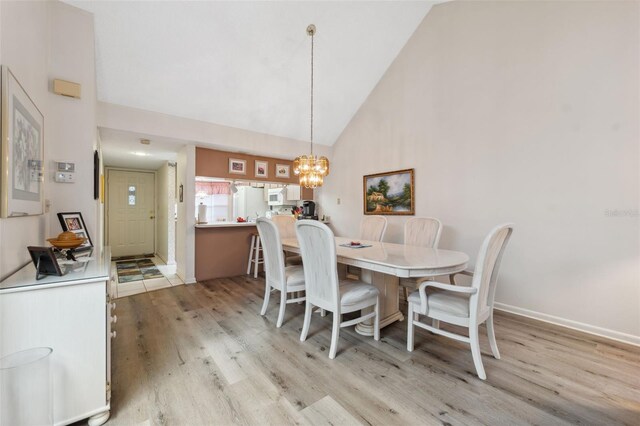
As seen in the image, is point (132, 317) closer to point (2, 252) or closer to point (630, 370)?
point (2, 252)

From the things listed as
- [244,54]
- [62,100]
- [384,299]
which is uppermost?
[244,54]

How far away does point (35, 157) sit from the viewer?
5.37 feet

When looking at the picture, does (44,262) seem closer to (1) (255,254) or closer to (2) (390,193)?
(1) (255,254)

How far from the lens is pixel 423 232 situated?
3027 mm

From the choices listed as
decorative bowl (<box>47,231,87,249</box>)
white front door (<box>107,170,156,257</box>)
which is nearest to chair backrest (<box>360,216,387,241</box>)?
decorative bowl (<box>47,231,87,249</box>)

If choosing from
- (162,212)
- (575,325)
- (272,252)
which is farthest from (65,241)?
(162,212)

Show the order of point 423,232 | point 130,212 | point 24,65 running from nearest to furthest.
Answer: point 24,65, point 423,232, point 130,212

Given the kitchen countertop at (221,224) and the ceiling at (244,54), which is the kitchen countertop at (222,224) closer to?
the kitchen countertop at (221,224)

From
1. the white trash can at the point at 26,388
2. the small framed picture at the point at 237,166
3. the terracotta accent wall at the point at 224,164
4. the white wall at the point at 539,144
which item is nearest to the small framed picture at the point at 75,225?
the white trash can at the point at 26,388

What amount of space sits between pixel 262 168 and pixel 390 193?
88.9 inches

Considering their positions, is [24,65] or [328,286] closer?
[24,65]

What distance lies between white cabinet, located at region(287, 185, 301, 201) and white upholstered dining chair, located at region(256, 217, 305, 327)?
2.71 metres

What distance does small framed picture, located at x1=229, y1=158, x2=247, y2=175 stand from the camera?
4.25m

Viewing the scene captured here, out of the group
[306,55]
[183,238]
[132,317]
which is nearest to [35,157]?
[132,317]
